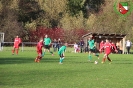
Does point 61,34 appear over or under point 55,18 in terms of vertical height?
under

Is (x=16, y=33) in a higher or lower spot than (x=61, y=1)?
lower

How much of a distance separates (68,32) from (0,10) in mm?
13311

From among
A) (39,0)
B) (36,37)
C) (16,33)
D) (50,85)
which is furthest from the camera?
(39,0)

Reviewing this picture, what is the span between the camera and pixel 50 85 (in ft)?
53.4

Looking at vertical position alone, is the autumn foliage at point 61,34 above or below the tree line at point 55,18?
below

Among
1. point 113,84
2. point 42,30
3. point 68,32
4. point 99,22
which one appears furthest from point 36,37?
point 113,84

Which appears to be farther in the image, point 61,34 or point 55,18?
point 55,18

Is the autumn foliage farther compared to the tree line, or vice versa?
the tree line

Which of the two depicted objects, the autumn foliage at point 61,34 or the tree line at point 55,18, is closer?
the autumn foliage at point 61,34

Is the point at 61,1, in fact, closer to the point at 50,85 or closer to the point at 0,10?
the point at 0,10

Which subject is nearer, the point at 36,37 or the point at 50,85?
the point at 50,85

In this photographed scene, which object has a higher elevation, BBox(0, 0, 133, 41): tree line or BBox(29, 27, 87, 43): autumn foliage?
BBox(0, 0, 133, 41): tree line

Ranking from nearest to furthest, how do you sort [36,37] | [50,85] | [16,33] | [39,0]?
1. [50,85]
2. [16,33]
3. [36,37]
4. [39,0]

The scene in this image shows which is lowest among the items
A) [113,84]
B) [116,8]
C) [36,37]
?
[113,84]
